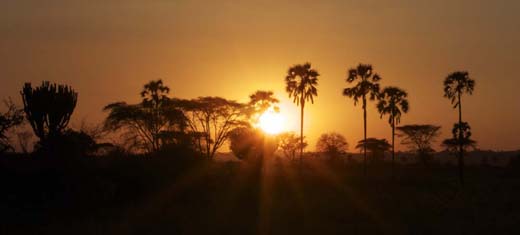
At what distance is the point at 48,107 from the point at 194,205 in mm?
11218

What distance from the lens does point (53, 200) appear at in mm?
38438

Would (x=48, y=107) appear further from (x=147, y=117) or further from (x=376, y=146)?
(x=376, y=146)

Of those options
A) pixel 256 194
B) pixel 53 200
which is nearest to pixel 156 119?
pixel 256 194

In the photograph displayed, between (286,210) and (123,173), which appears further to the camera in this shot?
(123,173)

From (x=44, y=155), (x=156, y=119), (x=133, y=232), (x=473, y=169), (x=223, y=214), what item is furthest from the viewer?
(x=473, y=169)

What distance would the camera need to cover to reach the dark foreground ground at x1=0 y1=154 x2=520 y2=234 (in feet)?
101

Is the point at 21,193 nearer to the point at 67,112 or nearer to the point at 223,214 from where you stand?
the point at 67,112

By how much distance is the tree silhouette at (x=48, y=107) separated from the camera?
41125 millimetres

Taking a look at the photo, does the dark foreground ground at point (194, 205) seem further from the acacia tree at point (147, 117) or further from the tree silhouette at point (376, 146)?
the tree silhouette at point (376, 146)

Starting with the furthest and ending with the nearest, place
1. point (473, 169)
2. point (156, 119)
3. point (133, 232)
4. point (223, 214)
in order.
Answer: point (473, 169) < point (156, 119) < point (223, 214) < point (133, 232)

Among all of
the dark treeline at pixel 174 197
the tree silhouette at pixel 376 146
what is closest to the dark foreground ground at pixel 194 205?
the dark treeline at pixel 174 197

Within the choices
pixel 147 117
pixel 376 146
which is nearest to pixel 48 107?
pixel 147 117

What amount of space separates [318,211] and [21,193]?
17436 millimetres

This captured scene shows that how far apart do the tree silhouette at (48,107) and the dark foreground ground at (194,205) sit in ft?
7.57
